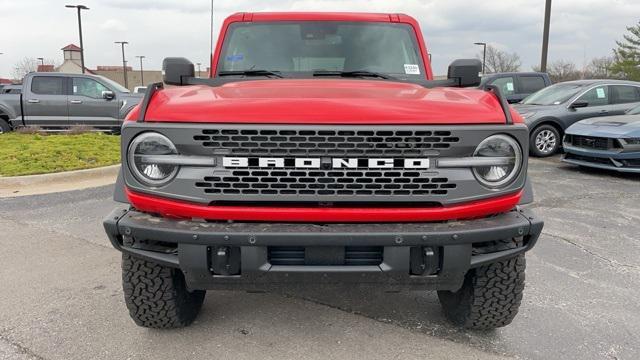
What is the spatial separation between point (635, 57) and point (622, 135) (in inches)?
2024

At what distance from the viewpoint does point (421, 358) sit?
270 centimetres

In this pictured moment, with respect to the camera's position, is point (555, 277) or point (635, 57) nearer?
point (555, 277)

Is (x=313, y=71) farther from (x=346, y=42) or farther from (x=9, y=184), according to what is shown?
(x=9, y=184)

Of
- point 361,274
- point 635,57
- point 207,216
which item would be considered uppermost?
point 635,57

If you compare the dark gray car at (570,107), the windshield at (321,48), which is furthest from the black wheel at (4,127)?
the dark gray car at (570,107)

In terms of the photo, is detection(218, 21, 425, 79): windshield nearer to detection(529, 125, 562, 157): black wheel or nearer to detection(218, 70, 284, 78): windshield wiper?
detection(218, 70, 284, 78): windshield wiper

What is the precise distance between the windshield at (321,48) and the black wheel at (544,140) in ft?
24.7

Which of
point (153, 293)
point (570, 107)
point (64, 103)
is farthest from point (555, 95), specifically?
point (64, 103)

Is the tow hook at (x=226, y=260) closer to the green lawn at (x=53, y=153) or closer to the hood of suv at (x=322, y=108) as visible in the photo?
the hood of suv at (x=322, y=108)

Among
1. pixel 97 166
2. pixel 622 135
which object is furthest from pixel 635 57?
pixel 97 166

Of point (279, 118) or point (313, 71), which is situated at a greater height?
point (313, 71)

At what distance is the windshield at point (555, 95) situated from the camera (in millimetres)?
10695

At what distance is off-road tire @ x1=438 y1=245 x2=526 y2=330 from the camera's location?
2.69 m

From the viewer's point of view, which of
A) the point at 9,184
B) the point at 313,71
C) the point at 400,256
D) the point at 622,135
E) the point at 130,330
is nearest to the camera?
the point at 400,256
